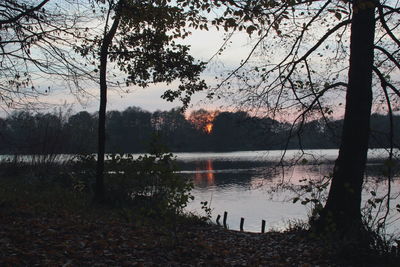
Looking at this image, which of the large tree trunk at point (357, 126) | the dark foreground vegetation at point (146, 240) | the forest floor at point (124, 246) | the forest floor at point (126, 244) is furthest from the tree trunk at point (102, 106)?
the large tree trunk at point (357, 126)

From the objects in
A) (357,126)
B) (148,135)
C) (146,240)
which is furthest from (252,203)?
(146,240)

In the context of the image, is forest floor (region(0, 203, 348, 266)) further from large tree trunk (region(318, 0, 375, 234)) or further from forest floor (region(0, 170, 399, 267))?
large tree trunk (region(318, 0, 375, 234))

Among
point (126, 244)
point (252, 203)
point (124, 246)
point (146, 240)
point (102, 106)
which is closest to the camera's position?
point (124, 246)

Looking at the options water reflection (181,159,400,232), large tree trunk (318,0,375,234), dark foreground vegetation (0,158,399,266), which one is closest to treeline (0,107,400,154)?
large tree trunk (318,0,375,234)

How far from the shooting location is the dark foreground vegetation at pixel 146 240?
7066 millimetres

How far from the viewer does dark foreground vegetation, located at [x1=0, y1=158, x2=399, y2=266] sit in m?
7.07

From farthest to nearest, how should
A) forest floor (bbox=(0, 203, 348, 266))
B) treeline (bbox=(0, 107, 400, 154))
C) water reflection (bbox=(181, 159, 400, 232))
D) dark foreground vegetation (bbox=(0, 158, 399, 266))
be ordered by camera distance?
water reflection (bbox=(181, 159, 400, 232)), treeline (bbox=(0, 107, 400, 154)), dark foreground vegetation (bbox=(0, 158, 399, 266)), forest floor (bbox=(0, 203, 348, 266))

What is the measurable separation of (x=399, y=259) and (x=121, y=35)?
10.6m

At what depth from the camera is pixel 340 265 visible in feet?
24.6

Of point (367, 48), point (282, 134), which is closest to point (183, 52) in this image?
point (282, 134)

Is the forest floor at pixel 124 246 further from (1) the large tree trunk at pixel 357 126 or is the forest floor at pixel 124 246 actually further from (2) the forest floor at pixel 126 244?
(1) the large tree trunk at pixel 357 126

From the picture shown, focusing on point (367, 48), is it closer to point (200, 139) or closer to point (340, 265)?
point (340, 265)

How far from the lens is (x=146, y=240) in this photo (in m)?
9.09

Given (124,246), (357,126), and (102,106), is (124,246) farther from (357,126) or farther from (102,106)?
(102,106)
